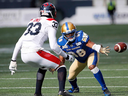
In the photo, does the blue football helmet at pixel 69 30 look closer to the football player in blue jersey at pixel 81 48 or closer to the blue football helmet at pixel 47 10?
the football player in blue jersey at pixel 81 48

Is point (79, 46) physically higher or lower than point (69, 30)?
lower

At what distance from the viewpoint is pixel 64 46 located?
5648 millimetres

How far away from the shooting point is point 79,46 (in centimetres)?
559

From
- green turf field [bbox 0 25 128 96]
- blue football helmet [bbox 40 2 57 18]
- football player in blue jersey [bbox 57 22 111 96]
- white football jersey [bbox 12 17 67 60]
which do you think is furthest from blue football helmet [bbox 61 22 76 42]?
green turf field [bbox 0 25 128 96]

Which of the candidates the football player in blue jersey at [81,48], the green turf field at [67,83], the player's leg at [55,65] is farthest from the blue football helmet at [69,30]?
the green turf field at [67,83]

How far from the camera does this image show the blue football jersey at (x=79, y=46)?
555 cm

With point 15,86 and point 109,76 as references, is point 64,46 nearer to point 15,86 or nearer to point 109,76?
point 15,86

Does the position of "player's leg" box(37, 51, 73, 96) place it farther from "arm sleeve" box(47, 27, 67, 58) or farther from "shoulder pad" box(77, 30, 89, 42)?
"shoulder pad" box(77, 30, 89, 42)

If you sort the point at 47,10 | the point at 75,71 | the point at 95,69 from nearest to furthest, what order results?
the point at 47,10, the point at 95,69, the point at 75,71

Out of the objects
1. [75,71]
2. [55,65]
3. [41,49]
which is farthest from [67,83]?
[41,49]

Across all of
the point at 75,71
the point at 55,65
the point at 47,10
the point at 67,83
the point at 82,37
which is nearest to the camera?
the point at 55,65

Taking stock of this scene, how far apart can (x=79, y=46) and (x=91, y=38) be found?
1112cm

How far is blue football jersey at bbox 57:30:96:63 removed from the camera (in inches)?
219

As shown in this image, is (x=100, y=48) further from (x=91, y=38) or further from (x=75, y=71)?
(x=91, y=38)
